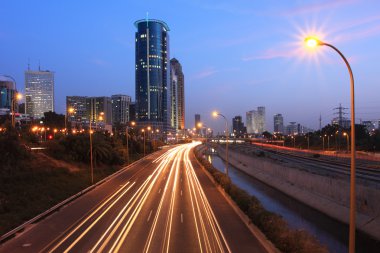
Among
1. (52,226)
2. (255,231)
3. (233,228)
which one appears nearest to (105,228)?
(52,226)

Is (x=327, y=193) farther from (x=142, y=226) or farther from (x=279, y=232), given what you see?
(x=142, y=226)

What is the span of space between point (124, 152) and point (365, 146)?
58.9m

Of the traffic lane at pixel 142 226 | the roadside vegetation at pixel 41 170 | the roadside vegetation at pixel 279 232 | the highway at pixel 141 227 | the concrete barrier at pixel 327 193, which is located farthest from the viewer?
the roadside vegetation at pixel 41 170

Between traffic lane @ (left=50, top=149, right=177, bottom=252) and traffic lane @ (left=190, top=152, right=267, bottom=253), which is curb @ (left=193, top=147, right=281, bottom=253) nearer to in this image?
traffic lane @ (left=190, top=152, right=267, bottom=253)

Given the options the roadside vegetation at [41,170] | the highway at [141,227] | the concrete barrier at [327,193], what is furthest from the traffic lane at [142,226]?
the concrete barrier at [327,193]

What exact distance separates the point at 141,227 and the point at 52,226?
210 inches

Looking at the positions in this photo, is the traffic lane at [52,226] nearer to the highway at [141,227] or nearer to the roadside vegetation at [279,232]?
the highway at [141,227]

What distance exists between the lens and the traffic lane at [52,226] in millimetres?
19641

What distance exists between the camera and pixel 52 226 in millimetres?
24266

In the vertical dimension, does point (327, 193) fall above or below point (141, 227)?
below

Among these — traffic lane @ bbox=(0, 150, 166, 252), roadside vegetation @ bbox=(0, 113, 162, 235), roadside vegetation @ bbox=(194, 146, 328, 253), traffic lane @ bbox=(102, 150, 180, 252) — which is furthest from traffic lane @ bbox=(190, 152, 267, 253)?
roadside vegetation @ bbox=(0, 113, 162, 235)

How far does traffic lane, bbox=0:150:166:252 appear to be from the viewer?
19.6 metres

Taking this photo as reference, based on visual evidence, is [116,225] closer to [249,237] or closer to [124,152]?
[249,237]

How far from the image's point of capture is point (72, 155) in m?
62.9
